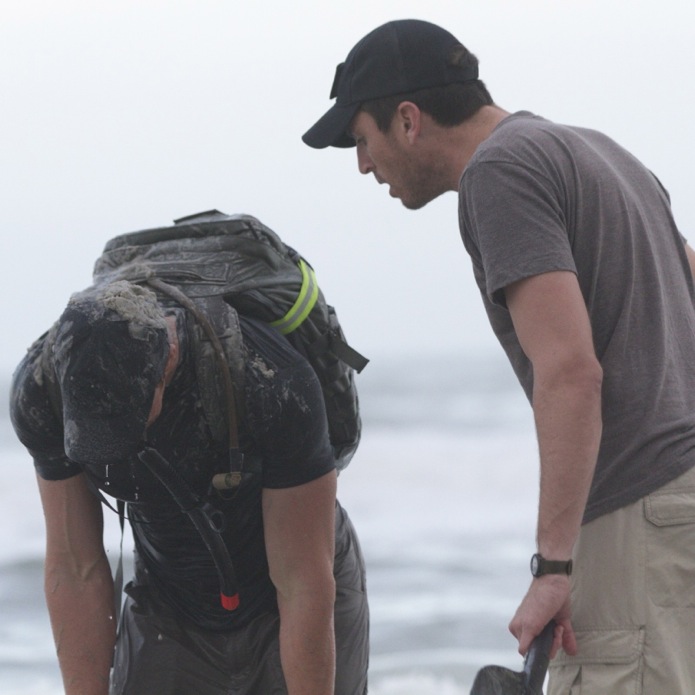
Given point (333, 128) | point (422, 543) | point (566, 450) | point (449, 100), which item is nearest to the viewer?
point (566, 450)

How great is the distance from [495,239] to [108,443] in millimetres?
712

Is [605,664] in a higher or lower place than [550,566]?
lower

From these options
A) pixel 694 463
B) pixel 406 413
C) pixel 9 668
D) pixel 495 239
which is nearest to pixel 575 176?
pixel 495 239

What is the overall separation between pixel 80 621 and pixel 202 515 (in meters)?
0.44

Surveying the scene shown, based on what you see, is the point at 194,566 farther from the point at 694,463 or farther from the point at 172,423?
the point at 694,463

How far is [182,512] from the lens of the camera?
2.49m

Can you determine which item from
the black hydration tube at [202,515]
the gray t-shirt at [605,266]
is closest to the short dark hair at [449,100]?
the gray t-shirt at [605,266]

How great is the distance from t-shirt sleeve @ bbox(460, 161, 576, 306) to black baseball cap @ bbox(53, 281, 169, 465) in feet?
1.84

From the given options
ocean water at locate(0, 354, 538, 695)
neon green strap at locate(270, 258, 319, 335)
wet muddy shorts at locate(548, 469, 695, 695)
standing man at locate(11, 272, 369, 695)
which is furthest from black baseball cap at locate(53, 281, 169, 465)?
ocean water at locate(0, 354, 538, 695)

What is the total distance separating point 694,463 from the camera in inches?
85.5

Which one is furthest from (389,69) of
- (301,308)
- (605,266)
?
(605,266)

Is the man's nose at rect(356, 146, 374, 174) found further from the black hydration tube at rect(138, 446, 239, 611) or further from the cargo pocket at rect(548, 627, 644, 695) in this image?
the cargo pocket at rect(548, 627, 644, 695)

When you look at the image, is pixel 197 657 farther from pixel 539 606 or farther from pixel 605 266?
pixel 605 266

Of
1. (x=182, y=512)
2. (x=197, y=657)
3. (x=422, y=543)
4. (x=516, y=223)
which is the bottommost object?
(x=422, y=543)
